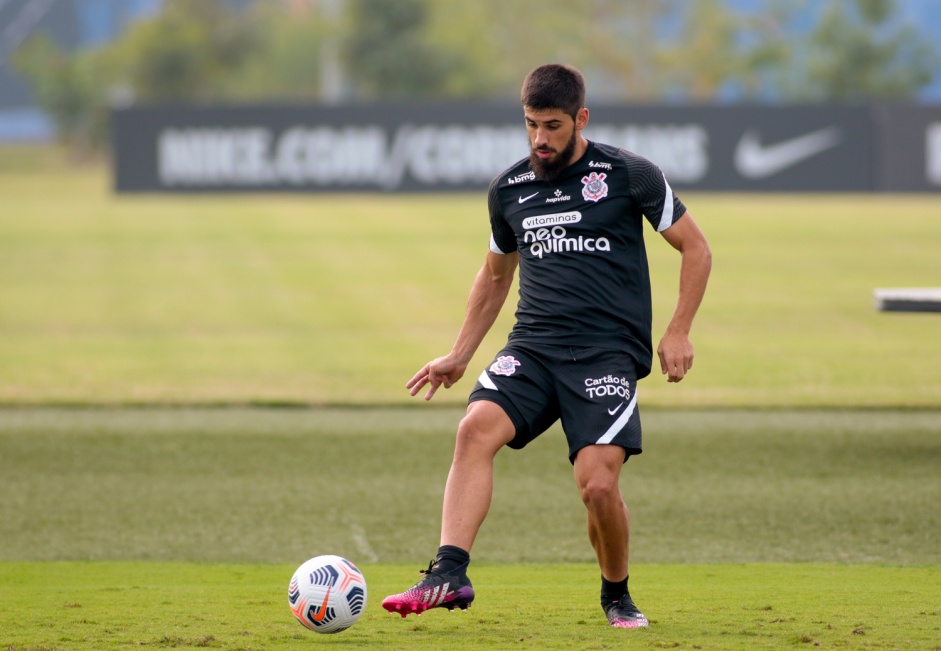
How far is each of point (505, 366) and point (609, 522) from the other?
68cm

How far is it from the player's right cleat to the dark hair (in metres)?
1.68

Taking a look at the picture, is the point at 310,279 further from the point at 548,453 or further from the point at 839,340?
the point at 548,453

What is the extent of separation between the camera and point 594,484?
5.34 m

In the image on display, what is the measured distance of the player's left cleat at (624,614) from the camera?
5.46 metres

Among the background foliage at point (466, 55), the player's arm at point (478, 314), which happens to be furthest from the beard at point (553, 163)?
the background foliage at point (466, 55)

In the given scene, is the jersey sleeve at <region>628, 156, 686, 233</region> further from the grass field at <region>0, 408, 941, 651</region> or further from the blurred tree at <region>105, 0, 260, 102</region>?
the blurred tree at <region>105, 0, 260, 102</region>

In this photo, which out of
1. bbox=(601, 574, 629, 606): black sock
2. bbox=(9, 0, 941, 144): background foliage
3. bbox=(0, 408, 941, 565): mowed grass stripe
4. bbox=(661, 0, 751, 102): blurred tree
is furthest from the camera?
bbox=(661, 0, 751, 102): blurred tree

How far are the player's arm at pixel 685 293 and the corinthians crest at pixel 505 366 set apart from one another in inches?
21.1

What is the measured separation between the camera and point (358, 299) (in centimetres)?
1927

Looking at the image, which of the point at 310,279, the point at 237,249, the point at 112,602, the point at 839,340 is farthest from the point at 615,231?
the point at 237,249

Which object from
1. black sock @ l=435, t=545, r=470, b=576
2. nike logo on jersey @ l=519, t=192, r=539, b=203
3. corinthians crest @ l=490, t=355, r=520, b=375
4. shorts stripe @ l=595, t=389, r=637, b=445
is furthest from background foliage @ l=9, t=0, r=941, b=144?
black sock @ l=435, t=545, r=470, b=576

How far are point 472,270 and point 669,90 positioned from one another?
6726cm

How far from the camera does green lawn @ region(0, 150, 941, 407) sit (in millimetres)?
13273

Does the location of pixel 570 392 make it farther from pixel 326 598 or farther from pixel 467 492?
pixel 326 598
